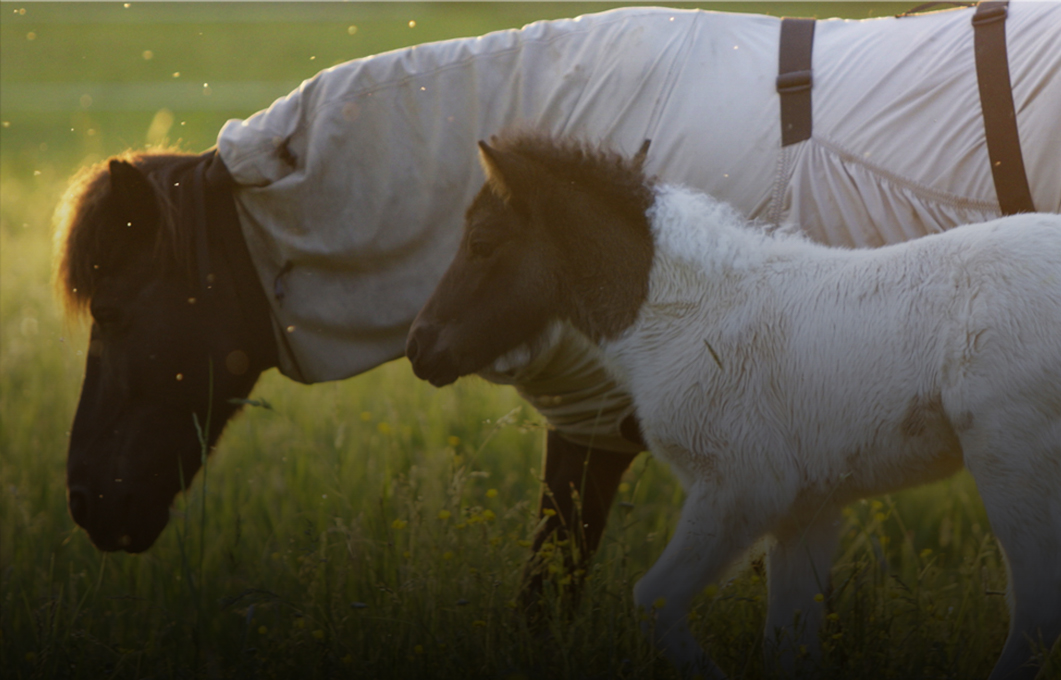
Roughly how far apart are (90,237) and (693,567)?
85.1 inches

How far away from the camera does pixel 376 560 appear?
3213mm

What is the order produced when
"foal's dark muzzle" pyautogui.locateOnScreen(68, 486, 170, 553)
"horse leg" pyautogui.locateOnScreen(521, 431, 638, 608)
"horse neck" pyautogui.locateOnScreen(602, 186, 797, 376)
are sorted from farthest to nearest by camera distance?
"horse leg" pyautogui.locateOnScreen(521, 431, 638, 608)
"foal's dark muzzle" pyautogui.locateOnScreen(68, 486, 170, 553)
"horse neck" pyautogui.locateOnScreen(602, 186, 797, 376)

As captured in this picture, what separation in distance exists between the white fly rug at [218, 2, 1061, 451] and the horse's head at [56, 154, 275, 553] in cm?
23

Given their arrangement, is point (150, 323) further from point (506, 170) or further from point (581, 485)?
Answer: point (581, 485)

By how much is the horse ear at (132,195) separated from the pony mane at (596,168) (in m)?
1.24

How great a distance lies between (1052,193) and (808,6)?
5.58 meters

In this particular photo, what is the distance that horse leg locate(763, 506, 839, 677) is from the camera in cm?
268

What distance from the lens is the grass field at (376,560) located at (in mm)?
2594

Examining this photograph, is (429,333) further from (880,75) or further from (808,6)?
(808,6)

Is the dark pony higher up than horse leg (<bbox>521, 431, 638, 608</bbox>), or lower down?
higher up

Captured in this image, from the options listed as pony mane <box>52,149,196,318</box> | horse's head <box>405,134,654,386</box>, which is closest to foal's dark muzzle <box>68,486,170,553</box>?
pony mane <box>52,149,196,318</box>

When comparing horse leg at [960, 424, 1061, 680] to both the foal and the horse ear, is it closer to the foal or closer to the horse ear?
the foal

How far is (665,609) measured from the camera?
2375mm

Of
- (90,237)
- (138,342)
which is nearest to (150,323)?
(138,342)
